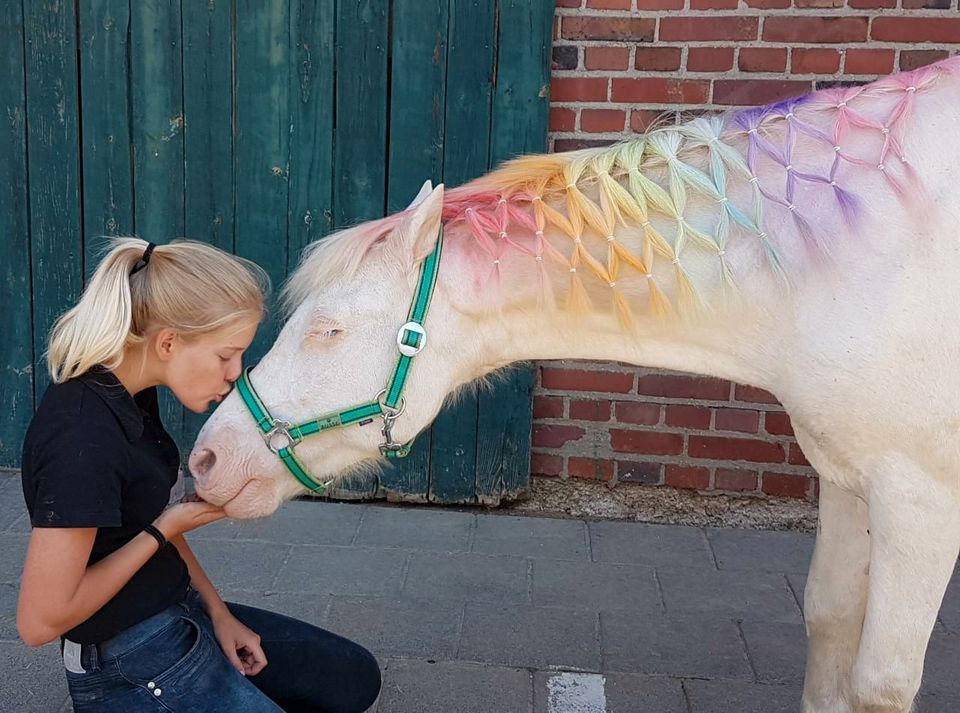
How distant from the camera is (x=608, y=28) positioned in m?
3.56

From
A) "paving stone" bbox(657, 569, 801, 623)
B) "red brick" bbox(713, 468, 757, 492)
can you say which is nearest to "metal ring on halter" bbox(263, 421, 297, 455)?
"paving stone" bbox(657, 569, 801, 623)

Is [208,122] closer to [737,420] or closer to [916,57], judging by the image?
[737,420]

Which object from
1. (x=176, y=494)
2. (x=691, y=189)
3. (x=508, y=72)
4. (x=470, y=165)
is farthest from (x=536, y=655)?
(x=508, y=72)

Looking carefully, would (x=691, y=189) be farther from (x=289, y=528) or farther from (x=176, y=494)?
(x=289, y=528)

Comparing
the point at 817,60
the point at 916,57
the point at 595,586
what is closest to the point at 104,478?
the point at 595,586

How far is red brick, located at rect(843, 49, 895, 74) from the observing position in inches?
137

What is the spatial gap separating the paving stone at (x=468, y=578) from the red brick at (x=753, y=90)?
1.92m

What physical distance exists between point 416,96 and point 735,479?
2.00 metres

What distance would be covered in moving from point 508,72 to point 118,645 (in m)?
2.56

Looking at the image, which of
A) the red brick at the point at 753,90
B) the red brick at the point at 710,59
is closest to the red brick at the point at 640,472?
the red brick at the point at 753,90

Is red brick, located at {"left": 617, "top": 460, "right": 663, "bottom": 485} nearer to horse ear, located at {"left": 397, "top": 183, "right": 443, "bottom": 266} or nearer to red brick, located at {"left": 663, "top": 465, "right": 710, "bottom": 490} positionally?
red brick, located at {"left": 663, "top": 465, "right": 710, "bottom": 490}

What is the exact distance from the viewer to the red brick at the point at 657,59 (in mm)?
3551

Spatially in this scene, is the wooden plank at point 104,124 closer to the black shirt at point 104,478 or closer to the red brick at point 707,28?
the red brick at point 707,28

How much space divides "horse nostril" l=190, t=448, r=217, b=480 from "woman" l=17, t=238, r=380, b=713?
0.16ft
